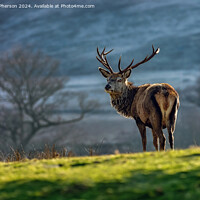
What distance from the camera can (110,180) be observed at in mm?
5074

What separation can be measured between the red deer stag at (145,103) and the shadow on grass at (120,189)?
14.0 ft

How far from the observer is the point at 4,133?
32281 mm

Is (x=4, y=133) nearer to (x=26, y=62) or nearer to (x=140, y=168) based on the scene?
(x=26, y=62)

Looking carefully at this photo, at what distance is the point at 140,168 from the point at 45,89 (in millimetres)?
26976

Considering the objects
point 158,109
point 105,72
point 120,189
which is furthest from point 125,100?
point 120,189

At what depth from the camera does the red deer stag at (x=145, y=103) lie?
31.3 feet

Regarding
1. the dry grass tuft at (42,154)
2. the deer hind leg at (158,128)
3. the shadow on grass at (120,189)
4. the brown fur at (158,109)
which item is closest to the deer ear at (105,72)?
the brown fur at (158,109)

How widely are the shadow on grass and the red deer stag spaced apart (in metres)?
4.26

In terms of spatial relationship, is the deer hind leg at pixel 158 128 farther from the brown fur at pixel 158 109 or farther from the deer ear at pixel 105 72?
the deer ear at pixel 105 72

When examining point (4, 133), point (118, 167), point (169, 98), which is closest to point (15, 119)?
point (4, 133)

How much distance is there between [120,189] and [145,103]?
5401 millimetres

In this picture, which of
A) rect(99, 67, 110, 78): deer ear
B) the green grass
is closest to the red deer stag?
rect(99, 67, 110, 78): deer ear

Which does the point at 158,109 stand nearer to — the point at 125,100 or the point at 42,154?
the point at 125,100

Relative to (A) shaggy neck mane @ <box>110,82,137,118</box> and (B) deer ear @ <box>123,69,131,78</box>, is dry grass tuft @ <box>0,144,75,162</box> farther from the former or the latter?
(B) deer ear @ <box>123,69,131,78</box>
